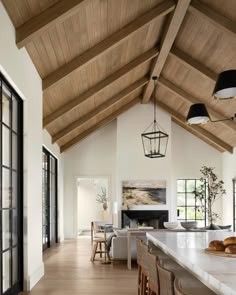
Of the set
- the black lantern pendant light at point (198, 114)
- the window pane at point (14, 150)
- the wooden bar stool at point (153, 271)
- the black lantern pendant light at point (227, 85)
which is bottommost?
the wooden bar stool at point (153, 271)

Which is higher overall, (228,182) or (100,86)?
(100,86)

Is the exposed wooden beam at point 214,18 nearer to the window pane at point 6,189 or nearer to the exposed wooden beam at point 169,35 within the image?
Answer: the exposed wooden beam at point 169,35

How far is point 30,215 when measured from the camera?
6.14 m

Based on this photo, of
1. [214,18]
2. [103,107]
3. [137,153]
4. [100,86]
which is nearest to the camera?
[214,18]

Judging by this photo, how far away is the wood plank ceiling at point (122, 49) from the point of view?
575 centimetres

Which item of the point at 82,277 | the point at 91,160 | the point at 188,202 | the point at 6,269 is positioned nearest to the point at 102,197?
the point at 91,160

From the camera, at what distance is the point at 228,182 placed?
42.8ft

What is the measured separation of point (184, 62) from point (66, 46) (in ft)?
10.5

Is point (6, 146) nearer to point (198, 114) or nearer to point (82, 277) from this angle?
point (198, 114)

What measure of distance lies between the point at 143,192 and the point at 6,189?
8.07m

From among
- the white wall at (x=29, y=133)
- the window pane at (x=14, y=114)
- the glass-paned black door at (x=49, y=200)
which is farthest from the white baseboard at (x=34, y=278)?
the glass-paned black door at (x=49, y=200)

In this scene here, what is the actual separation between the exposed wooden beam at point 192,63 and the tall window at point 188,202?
19.2ft

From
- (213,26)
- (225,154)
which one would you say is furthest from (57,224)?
(213,26)

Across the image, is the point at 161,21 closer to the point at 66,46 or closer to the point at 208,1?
the point at 208,1
